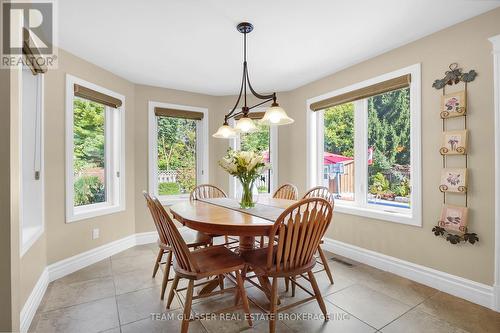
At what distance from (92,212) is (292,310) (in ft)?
8.55

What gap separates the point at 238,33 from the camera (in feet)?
8.09

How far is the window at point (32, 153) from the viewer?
2369 mm

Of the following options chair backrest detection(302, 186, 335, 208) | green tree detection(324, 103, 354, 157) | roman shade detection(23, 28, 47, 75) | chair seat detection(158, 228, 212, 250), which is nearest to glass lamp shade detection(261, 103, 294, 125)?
chair backrest detection(302, 186, 335, 208)

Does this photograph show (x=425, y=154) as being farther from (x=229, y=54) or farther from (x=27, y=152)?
(x=27, y=152)

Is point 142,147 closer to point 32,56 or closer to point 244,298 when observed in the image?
point 32,56

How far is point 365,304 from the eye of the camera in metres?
2.19

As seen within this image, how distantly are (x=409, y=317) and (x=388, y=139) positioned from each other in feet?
6.00

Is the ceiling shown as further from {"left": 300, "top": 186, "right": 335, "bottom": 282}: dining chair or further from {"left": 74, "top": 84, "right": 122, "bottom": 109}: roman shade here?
{"left": 300, "top": 186, "right": 335, "bottom": 282}: dining chair

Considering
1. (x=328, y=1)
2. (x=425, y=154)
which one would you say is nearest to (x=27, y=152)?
(x=328, y=1)

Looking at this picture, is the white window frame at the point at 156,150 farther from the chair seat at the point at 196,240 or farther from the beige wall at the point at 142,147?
the chair seat at the point at 196,240

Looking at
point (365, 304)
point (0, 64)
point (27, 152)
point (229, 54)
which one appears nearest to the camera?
point (0, 64)

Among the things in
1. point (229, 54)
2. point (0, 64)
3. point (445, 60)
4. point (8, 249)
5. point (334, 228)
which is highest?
point (229, 54)

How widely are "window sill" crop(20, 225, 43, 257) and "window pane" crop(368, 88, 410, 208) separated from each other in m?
3.42

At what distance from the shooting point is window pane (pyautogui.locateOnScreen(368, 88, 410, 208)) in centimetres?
285
